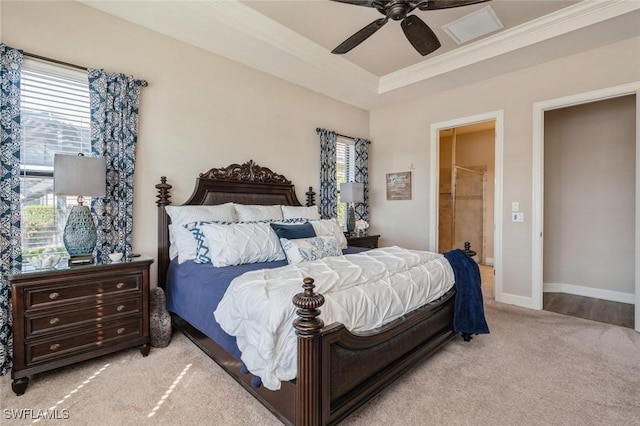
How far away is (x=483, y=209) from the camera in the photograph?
627 centimetres

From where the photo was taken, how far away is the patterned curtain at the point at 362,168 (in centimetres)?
514

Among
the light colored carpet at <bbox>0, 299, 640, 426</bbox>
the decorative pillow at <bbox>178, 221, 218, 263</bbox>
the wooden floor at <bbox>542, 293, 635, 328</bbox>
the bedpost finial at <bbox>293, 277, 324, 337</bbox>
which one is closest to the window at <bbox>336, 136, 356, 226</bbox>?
the decorative pillow at <bbox>178, 221, 218, 263</bbox>

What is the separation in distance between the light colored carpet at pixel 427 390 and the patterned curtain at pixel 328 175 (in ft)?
8.25

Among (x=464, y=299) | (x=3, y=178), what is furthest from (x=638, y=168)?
(x=3, y=178)

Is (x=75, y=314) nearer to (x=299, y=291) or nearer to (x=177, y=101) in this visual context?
(x=299, y=291)

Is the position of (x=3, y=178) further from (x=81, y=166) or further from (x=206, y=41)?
(x=206, y=41)

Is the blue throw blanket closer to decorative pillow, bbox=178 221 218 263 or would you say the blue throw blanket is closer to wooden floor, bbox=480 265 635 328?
wooden floor, bbox=480 265 635 328

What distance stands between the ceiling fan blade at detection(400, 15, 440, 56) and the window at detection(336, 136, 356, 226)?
239 cm

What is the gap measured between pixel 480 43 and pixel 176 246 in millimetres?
3959

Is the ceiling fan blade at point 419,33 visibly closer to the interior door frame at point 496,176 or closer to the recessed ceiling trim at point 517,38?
the recessed ceiling trim at point 517,38

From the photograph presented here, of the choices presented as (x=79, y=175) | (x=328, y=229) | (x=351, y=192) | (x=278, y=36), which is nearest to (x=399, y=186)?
(x=351, y=192)

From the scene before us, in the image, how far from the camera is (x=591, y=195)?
4316 mm

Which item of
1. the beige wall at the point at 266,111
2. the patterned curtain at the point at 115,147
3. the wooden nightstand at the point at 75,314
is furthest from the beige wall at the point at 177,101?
the wooden nightstand at the point at 75,314

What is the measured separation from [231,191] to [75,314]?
1.81 m
